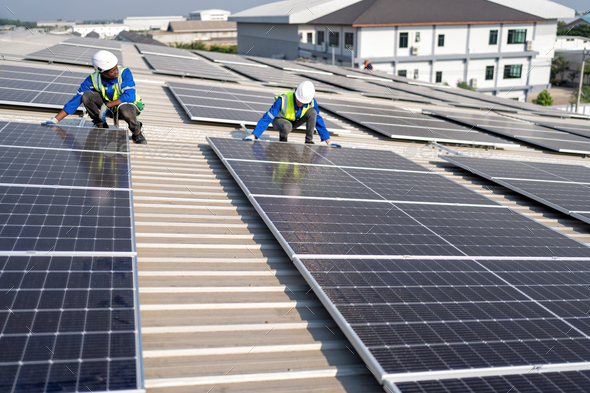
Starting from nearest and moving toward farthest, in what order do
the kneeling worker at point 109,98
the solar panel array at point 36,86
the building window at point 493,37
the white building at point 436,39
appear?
the kneeling worker at point 109,98 → the solar panel array at point 36,86 → the white building at point 436,39 → the building window at point 493,37

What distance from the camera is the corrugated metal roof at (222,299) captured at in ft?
13.9

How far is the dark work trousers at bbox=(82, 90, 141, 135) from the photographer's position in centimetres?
1044

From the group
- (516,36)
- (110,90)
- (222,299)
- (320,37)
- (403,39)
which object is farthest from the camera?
(320,37)

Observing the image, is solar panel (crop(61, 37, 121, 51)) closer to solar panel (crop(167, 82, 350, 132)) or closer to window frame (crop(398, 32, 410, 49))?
solar panel (crop(167, 82, 350, 132))

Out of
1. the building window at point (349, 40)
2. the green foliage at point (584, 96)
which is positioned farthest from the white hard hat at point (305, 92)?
the green foliage at point (584, 96)

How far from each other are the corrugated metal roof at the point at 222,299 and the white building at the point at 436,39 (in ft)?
198

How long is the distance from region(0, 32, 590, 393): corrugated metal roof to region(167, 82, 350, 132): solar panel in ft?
11.0

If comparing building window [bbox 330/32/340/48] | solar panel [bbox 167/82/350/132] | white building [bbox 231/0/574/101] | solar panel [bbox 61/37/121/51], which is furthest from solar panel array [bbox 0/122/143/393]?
building window [bbox 330/32/340/48]

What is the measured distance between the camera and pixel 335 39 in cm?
7050

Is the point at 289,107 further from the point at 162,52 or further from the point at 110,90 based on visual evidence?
the point at 162,52

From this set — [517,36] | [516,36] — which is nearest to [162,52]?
[516,36]

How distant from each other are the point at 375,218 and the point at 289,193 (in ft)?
4.76

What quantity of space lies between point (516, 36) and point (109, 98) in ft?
249

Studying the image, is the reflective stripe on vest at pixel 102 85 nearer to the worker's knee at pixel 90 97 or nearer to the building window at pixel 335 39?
the worker's knee at pixel 90 97
